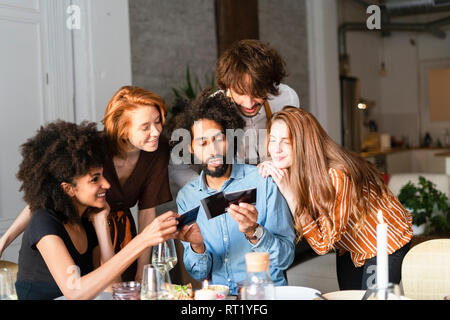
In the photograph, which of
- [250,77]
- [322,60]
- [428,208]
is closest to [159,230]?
[250,77]

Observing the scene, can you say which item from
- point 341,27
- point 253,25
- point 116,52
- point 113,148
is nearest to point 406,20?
point 341,27

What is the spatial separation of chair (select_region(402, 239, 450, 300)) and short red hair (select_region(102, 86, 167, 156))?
52.3 inches

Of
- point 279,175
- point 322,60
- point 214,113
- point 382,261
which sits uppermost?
point 322,60

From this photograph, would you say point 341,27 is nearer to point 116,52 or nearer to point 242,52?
point 116,52

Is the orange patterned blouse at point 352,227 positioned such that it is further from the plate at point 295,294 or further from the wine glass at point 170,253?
the wine glass at point 170,253

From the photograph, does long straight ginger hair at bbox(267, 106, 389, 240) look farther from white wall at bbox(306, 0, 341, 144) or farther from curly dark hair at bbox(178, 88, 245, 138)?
white wall at bbox(306, 0, 341, 144)

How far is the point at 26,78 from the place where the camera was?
3330 millimetres

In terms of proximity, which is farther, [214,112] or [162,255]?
[214,112]

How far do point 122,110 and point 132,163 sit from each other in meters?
0.29

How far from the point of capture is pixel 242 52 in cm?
256

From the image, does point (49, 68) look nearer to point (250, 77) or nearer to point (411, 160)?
point (250, 77)

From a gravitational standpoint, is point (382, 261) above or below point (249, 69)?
below

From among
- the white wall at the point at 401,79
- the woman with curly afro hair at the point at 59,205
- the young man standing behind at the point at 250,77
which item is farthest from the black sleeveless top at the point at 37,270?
the white wall at the point at 401,79

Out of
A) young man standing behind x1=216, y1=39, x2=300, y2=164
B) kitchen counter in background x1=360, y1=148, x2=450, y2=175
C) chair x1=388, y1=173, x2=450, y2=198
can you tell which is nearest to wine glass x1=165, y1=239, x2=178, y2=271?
young man standing behind x1=216, y1=39, x2=300, y2=164
